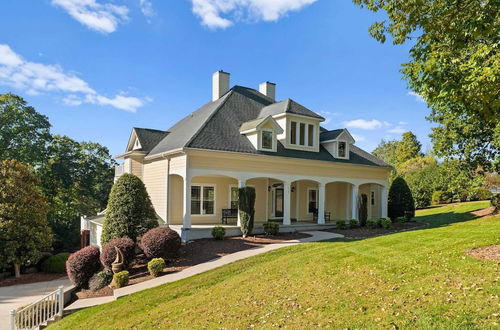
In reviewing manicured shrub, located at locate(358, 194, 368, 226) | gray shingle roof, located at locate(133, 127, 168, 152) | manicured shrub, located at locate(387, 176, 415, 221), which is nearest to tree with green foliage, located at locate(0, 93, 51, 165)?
gray shingle roof, located at locate(133, 127, 168, 152)

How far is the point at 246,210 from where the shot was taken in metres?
16.4

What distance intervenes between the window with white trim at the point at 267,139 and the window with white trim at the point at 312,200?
594 centimetres

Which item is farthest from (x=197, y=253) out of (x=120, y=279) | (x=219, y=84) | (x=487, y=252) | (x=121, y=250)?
(x=219, y=84)

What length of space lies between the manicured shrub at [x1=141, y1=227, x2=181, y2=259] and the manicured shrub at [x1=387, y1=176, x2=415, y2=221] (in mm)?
16695

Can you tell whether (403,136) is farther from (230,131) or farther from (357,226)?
(230,131)

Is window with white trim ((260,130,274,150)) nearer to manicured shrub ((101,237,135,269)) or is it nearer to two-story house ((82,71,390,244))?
two-story house ((82,71,390,244))

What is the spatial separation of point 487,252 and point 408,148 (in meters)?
50.0

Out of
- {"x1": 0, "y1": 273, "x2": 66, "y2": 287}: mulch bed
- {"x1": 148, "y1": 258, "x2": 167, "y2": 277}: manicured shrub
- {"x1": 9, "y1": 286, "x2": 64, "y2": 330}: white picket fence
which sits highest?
{"x1": 148, "y1": 258, "x2": 167, "y2": 277}: manicured shrub

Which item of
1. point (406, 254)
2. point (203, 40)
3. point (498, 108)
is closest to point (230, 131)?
point (203, 40)

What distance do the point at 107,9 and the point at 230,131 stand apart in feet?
28.3

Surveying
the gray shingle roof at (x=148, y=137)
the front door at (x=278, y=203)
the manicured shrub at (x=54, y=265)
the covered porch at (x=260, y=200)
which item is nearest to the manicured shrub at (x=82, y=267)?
the covered porch at (x=260, y=200)

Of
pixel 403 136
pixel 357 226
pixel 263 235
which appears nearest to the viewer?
pixel 263 235

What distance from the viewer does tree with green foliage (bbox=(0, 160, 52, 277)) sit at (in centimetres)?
1797

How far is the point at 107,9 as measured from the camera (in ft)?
Answer: 40.4
